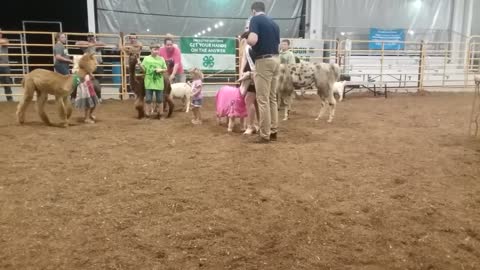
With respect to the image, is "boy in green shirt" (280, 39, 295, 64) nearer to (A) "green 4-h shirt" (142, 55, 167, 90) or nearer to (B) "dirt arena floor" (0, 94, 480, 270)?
(A) "green 4-h shirt" (142, 55, 167, 90)

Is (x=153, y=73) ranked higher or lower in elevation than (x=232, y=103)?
higher

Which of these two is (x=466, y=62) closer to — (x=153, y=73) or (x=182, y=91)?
(x=182, y=91)

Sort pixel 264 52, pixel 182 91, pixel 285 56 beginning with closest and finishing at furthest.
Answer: pixel 264 52
pixel 285 56
pixel 182 91

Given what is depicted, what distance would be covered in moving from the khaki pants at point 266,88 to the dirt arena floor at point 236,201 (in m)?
0.34

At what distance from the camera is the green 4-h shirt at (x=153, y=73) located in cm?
774

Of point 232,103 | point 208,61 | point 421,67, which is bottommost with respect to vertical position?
point 232,103

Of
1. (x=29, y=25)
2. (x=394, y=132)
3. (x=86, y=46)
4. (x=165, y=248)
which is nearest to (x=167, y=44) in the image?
(x=86, y=46)

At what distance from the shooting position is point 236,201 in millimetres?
3766

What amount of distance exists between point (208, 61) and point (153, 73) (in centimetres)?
494

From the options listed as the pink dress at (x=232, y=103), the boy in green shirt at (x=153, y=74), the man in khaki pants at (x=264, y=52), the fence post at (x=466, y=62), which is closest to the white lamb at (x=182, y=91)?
the boy in green shirt at (x=153, y=74)

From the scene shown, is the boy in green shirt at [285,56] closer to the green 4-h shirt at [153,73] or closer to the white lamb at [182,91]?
the white lamb at [182,91]

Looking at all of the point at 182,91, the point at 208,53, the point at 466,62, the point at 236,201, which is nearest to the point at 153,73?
the point at 182,91

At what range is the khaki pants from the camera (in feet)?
19.1

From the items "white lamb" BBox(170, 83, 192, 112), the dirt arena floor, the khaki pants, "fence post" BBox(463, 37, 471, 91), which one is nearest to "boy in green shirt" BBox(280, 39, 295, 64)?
"white lamb" BBox(170, 83, 192, 112)
